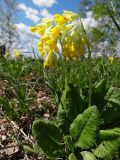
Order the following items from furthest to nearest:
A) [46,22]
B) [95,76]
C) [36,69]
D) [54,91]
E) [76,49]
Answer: [36,69]
[95,76]
[54,91]
[46,22]
[76,49]

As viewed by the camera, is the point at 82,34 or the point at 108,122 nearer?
the point at 82,34

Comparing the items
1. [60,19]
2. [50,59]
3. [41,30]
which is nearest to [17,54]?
Answer: [50,59]

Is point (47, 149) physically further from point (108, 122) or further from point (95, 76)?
point (95, 76)

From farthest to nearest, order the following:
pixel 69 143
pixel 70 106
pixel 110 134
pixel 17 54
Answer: pixel 17 54, pixel 70 106, pixel 69 143, pixel 110 134

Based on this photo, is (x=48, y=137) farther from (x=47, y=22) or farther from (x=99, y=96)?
(x=47, y=22)

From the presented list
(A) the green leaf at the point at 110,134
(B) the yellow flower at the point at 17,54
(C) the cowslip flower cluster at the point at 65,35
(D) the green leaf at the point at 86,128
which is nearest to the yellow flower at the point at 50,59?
(C) the cowslip flower cluster at the point at 65,35

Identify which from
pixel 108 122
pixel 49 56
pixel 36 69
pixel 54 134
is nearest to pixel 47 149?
pixel 54 134

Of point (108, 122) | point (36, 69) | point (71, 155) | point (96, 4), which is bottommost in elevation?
point (71, 155)
